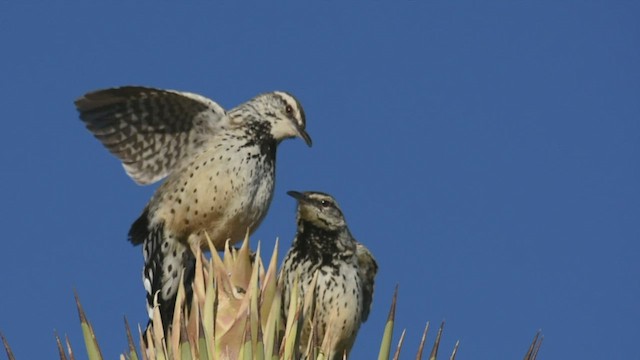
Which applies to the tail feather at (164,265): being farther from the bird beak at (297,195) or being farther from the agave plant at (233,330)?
the agave plant at (233,330)

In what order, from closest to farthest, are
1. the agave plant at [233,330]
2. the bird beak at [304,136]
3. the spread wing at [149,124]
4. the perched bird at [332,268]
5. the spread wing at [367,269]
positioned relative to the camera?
the agave plant at [233,330], the perched bird at [332,268], the spread wing at [149,124], the bird beak at [304,136], the spread wing at [367,269]

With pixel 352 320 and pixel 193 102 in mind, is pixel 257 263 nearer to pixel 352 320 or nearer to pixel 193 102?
pixel 352 320

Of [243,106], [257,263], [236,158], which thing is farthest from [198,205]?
[257,263]

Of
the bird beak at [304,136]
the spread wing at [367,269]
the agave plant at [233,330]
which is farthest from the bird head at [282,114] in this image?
the agave plant at [233,330]

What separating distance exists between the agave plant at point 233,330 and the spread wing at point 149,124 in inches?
Result: 95.4

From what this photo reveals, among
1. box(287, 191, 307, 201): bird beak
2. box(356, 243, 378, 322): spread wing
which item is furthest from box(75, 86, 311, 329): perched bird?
box(356, 243, 378, 322): spread wing

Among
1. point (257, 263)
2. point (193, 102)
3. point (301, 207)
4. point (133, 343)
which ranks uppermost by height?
point (193, 102)

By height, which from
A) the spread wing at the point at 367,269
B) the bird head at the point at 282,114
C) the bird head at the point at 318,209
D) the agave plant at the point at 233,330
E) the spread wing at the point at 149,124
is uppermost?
the bird head at the point at 282,114

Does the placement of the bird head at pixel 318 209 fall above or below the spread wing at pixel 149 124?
below

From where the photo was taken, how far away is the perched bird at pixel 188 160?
4.96m

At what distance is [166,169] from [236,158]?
1.24ft

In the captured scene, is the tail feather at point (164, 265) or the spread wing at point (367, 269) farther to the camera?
the spread wing at point (367, 269)

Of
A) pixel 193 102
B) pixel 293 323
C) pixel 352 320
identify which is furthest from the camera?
pixel 193 102

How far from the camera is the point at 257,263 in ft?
8.38
